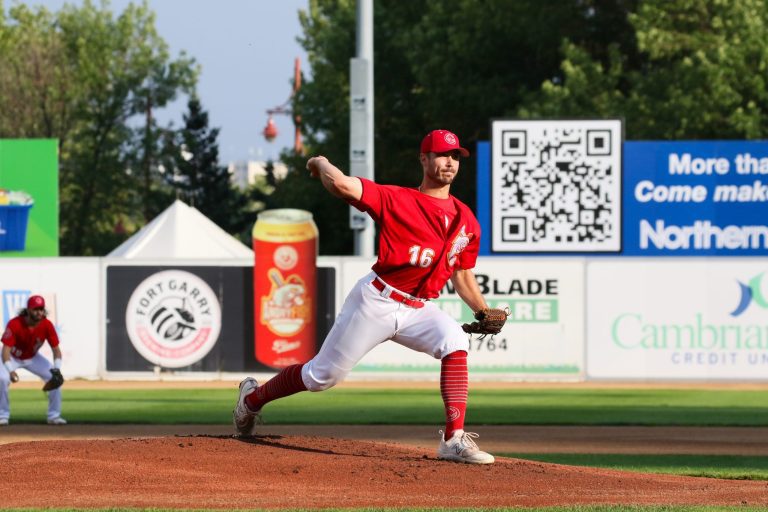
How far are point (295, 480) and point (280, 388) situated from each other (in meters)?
0.81

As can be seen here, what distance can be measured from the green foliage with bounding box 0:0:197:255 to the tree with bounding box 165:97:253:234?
3.95 feet

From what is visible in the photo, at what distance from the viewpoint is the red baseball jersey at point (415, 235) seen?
26.7 ft

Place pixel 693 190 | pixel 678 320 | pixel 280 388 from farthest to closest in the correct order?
pixel 693 190 → pixel 678 320 → pixel 280 388

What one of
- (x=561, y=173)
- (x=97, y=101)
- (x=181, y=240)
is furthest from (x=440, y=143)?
(x=97, y=101)

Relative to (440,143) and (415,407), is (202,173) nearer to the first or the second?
(415,407)

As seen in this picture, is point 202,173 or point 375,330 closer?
point 375,330

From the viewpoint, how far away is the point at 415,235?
816cm

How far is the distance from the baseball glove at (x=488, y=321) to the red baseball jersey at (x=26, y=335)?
7.64 m

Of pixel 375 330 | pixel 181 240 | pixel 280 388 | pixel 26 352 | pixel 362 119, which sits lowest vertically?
pixel 26 352

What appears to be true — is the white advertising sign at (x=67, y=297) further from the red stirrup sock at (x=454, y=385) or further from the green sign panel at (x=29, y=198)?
the red stirrup sock at (x=454, y=385)

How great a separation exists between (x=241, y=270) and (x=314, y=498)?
1482 centimetres

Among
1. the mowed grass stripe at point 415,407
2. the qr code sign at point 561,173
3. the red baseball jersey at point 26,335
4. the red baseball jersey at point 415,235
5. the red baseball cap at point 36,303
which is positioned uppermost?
the qr code sign at point 561,173

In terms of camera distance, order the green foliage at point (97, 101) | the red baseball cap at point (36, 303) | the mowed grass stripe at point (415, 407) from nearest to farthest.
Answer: the red baseball cap at point (36, 303), the mowed grass stripe at point (415, 407), the green foliage at point (97, 101)

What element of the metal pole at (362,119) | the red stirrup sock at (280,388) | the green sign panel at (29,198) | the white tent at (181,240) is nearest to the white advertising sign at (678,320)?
the metal pole at (362,119)
